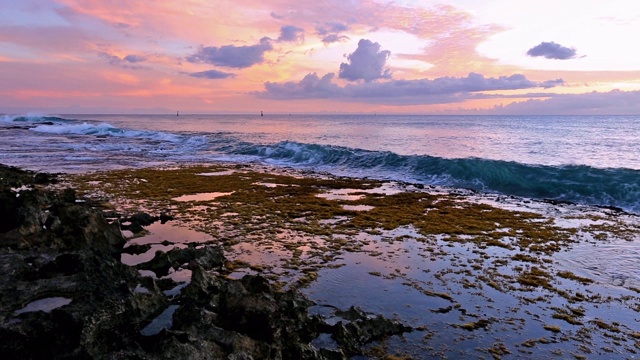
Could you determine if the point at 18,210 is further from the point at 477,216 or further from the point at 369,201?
the point at 477,216

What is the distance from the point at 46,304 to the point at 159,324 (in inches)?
78.2

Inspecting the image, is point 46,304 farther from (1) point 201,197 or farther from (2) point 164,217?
(1) point 201,197

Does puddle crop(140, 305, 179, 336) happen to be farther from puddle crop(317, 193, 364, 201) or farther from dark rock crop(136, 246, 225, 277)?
puddle crop(317, 193, 364, 201)

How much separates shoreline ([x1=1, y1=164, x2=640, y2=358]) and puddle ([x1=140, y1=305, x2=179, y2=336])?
2879mm

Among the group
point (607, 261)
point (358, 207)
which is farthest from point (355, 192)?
point (607, 261)

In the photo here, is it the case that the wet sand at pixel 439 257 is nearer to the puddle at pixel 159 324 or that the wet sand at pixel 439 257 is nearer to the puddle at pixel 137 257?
the puddle at pixel 137 257

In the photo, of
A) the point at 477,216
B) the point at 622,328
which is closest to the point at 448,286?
the point at 622,328

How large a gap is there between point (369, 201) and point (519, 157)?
29.7 meters

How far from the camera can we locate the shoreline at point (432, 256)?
26.4ft

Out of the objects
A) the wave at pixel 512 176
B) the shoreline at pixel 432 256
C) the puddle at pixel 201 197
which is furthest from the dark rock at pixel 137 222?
the wave at pixel 512 176

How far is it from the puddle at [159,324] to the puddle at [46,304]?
1.43 m

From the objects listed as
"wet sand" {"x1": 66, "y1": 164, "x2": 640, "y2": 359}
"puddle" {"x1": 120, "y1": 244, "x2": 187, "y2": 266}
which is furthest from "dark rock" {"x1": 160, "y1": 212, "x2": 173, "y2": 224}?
"puddle" {"x1": 120, "y1": 244, "x2": 187, "y2": 266}

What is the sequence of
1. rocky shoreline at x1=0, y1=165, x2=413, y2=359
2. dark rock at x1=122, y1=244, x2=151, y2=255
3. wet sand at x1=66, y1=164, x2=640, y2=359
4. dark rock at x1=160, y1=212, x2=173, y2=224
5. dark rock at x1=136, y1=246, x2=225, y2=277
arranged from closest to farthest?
1. rocky shoreline at x1=0, y1=165, x2=413, y2=359
2. wet sand at x1=66, y1=164, x2=640, y2=359
3. dark rock at x1=136, y1=246, x2=225, y2=277
4. dark rock at x1=122, y1=244, x2=151, y2=255
5. dark rock at x1=160, y1=212, x2=173, y2=224

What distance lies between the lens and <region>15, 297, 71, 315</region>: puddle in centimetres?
705
